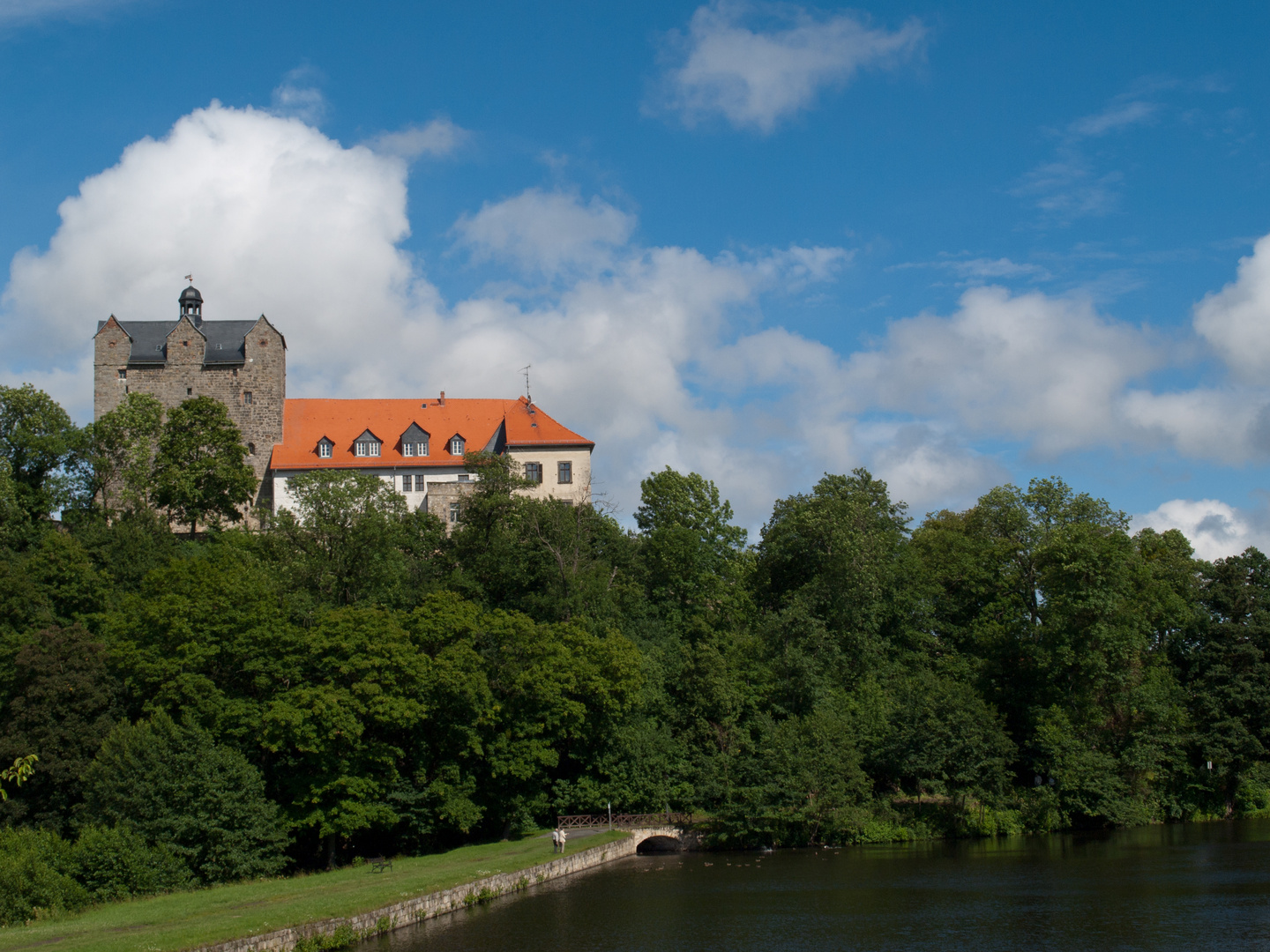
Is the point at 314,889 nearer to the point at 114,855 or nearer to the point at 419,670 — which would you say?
the point at 114,855

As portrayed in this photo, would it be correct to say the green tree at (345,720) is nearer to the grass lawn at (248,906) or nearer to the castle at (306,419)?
the grass lawn at (248,906)

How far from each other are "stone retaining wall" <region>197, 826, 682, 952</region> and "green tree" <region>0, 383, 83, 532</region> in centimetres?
3325

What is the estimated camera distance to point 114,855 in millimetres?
27484

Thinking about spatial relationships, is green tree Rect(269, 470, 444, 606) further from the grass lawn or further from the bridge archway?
the bridge archway

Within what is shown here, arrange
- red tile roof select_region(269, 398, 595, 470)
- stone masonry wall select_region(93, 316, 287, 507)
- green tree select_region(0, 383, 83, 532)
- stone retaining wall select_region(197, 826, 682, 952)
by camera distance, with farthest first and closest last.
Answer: stone masonry wall select_region(93, 316, 287, 507) < red tile roof select_region(269, 398, 595, 470) < green tree select_region(0, 383, 83, 532) < stone retaining wall select_region(197, 826, 682, 952)

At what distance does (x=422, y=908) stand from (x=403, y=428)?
40199mm

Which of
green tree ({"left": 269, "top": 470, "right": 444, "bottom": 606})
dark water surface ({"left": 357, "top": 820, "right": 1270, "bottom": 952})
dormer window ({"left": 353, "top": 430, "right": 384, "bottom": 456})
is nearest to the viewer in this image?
dark water surface ({"left": 357, "top": 820, "right": 1270, "bottom": 952})

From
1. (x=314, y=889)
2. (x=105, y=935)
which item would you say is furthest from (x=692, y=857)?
(x=105, y=935)

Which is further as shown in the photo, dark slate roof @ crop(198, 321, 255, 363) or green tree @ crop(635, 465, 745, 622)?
dark slate roof @ crop(198, 321, 255, 363)

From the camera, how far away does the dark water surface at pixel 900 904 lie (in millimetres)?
22359

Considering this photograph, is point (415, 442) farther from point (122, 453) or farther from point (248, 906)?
point (248, 906)

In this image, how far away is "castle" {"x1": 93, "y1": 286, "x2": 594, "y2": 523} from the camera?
5834 cm

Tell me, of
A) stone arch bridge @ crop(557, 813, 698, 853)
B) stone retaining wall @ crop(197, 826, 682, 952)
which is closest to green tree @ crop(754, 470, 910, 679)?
stone arch bridge @ crop(557, 813, 698, 853)

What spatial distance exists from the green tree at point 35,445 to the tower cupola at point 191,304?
46.9ft
